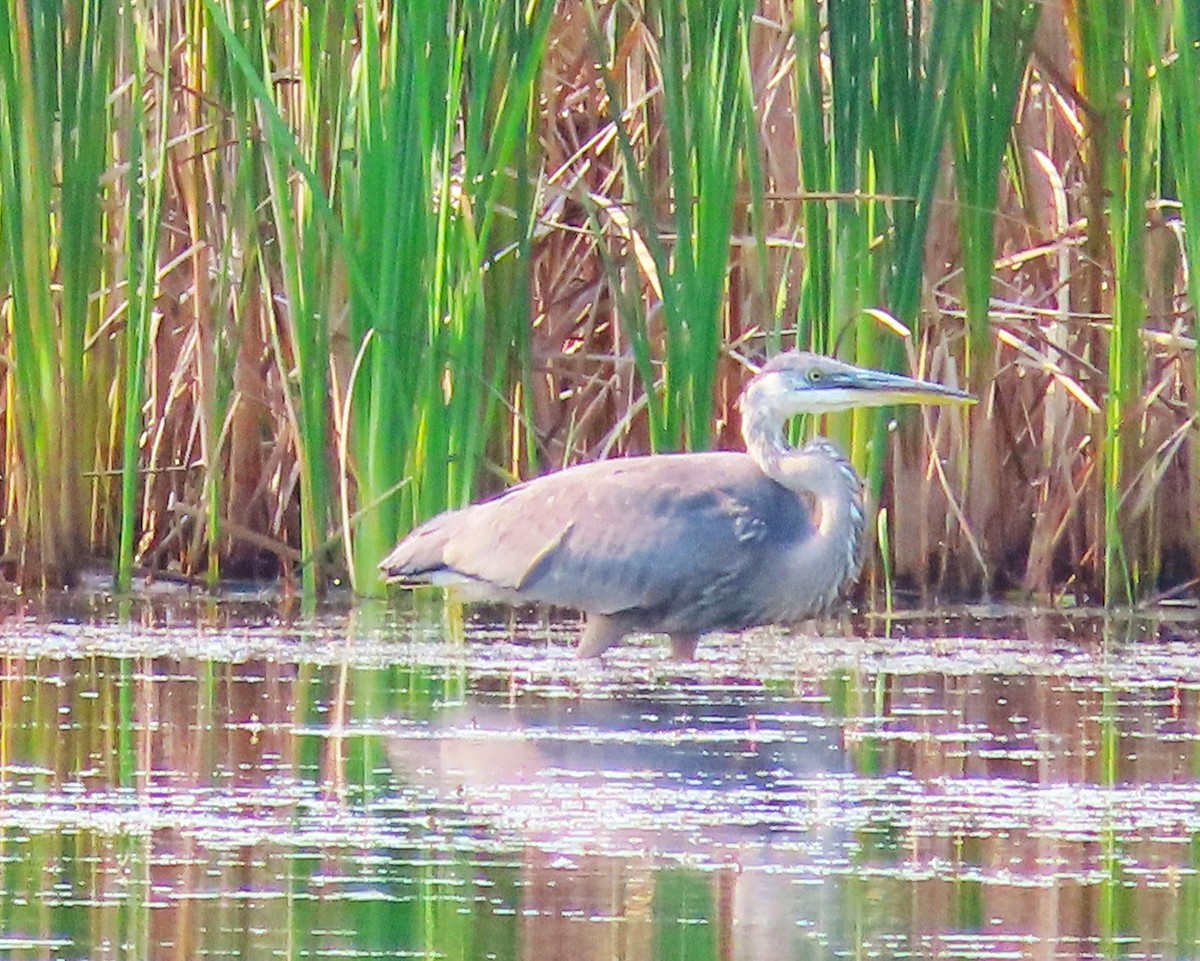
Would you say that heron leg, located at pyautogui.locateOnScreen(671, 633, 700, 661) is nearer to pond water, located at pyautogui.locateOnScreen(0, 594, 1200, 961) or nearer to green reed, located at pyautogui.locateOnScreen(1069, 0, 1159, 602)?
pond water, located at pyautogui.locateOnScreen(0, 594, 1200, 961)

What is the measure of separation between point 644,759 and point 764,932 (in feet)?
4.50

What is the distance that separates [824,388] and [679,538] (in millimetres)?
507

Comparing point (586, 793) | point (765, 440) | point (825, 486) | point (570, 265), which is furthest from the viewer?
point (570, 265)

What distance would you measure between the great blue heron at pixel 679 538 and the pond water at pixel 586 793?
143mm

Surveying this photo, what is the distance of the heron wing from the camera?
5961 mm

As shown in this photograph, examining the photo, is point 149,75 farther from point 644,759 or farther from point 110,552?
point 644,759

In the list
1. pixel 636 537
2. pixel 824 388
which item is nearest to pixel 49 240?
pixel 636 537

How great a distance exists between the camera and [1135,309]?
6.41 m

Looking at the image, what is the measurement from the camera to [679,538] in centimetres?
597

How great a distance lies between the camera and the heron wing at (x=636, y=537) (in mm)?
5961

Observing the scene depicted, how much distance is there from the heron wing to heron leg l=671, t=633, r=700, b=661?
0.13 metres

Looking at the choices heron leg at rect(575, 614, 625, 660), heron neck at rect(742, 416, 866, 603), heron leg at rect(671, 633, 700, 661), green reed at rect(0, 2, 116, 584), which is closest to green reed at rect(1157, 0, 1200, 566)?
heron neck at rect(742, 416, 866, 603)

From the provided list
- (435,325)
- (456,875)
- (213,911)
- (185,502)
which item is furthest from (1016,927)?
(185,502)

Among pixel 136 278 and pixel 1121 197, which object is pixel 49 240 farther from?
pixel 1121 197
